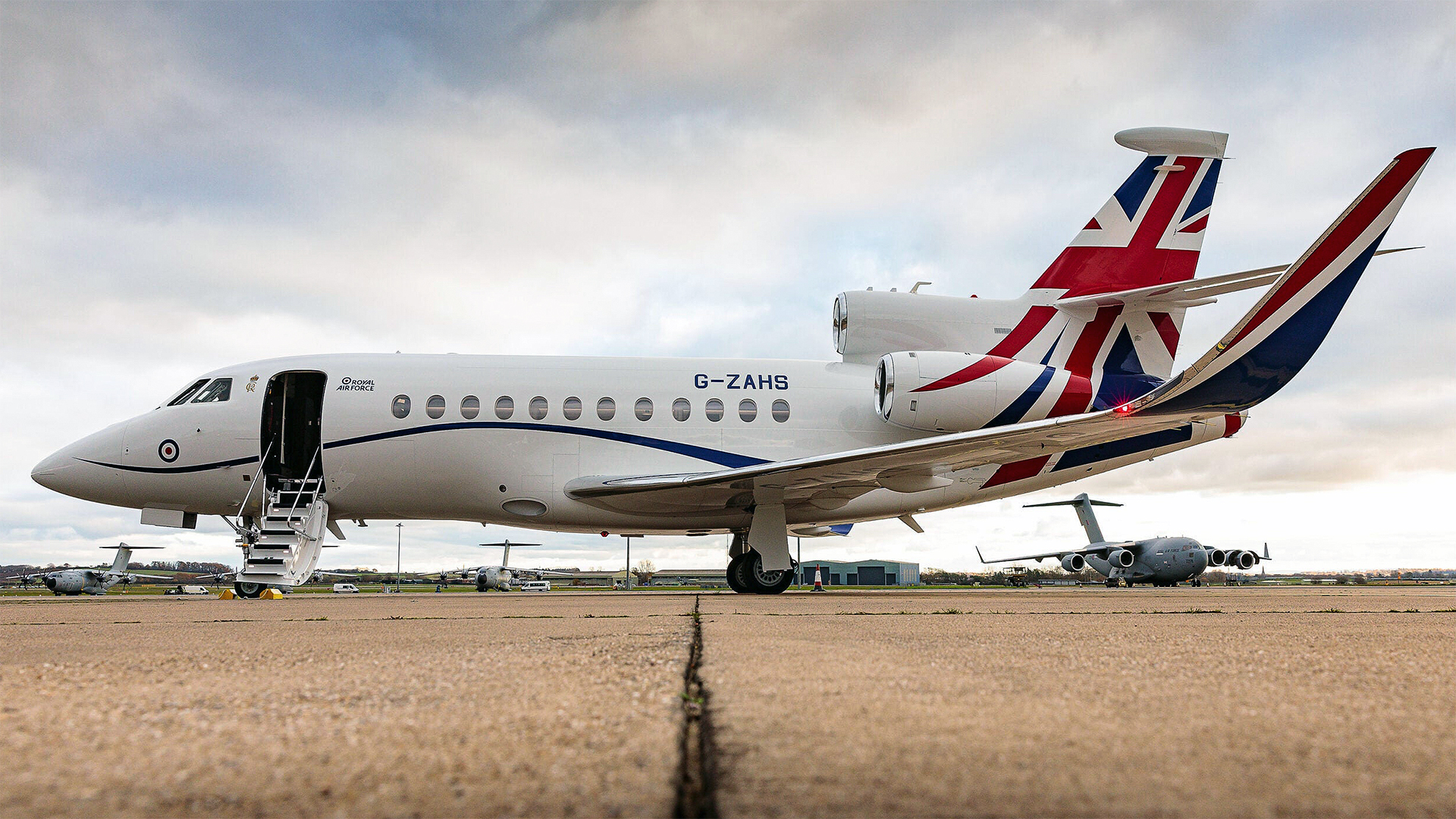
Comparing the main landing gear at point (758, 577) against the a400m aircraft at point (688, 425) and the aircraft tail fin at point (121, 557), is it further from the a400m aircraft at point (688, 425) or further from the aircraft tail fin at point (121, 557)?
the aircraft tail fin at point (121, 557)

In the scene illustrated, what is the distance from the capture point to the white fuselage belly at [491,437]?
1228 cm

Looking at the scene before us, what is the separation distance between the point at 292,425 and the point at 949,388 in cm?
956

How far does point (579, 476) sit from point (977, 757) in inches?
441

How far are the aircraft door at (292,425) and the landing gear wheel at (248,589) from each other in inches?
60.1

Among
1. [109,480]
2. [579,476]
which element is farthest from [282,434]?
[579,476]

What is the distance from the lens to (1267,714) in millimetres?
1963

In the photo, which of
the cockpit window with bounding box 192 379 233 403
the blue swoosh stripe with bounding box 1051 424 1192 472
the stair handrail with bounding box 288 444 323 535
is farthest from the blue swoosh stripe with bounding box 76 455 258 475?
the blue swoosh stripe with bounding box 1051 424 1192 472

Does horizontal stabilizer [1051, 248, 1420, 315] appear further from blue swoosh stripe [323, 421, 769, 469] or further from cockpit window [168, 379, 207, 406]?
cockpit window [168, 379, 207, 406]

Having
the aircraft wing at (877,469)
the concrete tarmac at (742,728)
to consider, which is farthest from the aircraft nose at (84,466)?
the concrete tarmac at (742,728)

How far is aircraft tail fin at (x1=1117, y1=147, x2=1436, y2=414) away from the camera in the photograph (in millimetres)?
8062

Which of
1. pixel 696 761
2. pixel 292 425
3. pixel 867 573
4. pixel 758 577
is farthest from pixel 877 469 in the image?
pixel 867 573

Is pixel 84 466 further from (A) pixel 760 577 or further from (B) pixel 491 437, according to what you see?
(A) pixel 760 577

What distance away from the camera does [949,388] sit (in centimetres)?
1238

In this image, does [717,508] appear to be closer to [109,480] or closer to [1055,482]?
[1055,482]
